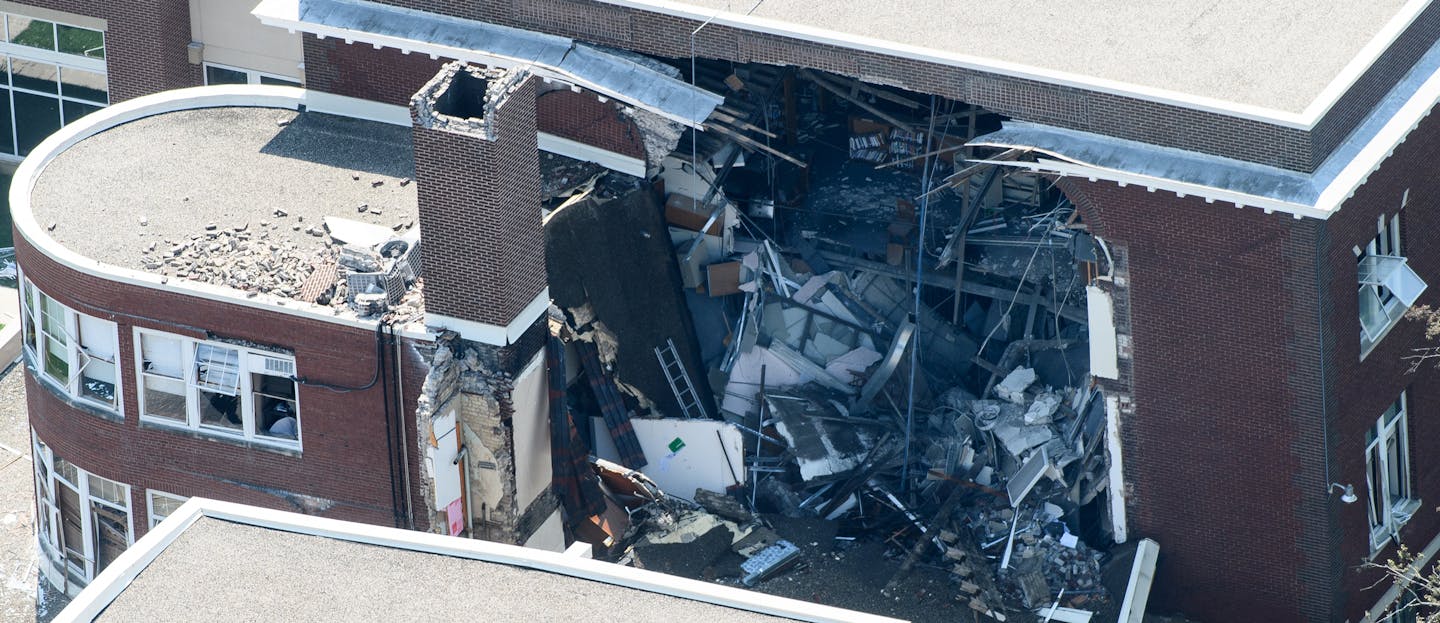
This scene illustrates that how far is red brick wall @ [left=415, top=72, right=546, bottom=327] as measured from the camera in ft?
107

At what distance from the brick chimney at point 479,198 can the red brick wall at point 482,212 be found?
0.01m

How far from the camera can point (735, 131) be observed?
121 feet

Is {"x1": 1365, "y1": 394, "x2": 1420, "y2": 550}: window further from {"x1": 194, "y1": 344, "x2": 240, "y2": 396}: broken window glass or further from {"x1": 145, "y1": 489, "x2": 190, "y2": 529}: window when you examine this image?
{"x1": 145, "y1": 489, "x2": 190, "y2": 529}: window

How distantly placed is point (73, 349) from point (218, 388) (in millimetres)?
2470

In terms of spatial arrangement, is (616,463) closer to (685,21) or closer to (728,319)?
(728,319)

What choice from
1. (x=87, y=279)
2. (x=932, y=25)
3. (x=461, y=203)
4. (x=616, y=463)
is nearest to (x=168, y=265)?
(x=87, y=279)

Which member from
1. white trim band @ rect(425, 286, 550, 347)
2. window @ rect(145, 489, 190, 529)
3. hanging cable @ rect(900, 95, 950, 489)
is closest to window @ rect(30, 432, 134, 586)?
window @ rect(145, 489, 190, 529)

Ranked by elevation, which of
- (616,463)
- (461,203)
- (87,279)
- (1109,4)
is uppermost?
(1109,4)

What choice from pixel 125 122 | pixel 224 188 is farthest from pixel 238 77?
pixel 224 188

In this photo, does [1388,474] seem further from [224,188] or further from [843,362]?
[224,188]

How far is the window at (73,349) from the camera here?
35.1 meters

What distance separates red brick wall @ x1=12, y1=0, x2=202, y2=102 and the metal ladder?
43.7 feet

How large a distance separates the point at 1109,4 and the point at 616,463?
31.4 ft

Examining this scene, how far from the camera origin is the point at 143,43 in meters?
46.3
